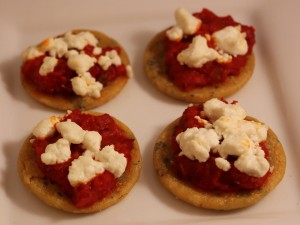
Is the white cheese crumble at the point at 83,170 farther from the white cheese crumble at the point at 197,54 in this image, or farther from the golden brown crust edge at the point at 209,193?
the white cheese crumble at the point at 197,54

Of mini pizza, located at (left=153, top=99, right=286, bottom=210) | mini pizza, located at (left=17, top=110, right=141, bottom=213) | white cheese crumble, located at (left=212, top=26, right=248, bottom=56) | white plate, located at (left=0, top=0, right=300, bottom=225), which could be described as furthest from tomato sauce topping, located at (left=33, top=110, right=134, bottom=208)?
white cheese crumble, located at (left=212, top=26, right=248, bottom=56)

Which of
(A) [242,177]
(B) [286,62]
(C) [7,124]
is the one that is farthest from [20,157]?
(B) [286,62]

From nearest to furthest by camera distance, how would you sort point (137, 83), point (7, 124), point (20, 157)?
point (20, 157)
point (7, 124)
point (137, 83)

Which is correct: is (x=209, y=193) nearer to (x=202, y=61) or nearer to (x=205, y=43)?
(x=202, y=61)

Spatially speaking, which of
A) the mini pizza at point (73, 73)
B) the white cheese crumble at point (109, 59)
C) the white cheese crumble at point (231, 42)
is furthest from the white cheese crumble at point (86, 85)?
the white cheese crumble at point (231, 42)

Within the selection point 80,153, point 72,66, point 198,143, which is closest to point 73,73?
point 72,66

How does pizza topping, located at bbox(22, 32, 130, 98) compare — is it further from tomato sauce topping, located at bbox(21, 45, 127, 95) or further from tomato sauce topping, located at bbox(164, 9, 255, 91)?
tomato sauce topping, located at bbox(164, 9, 255, 91)

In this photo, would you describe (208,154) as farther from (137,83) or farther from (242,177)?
(137,83)
